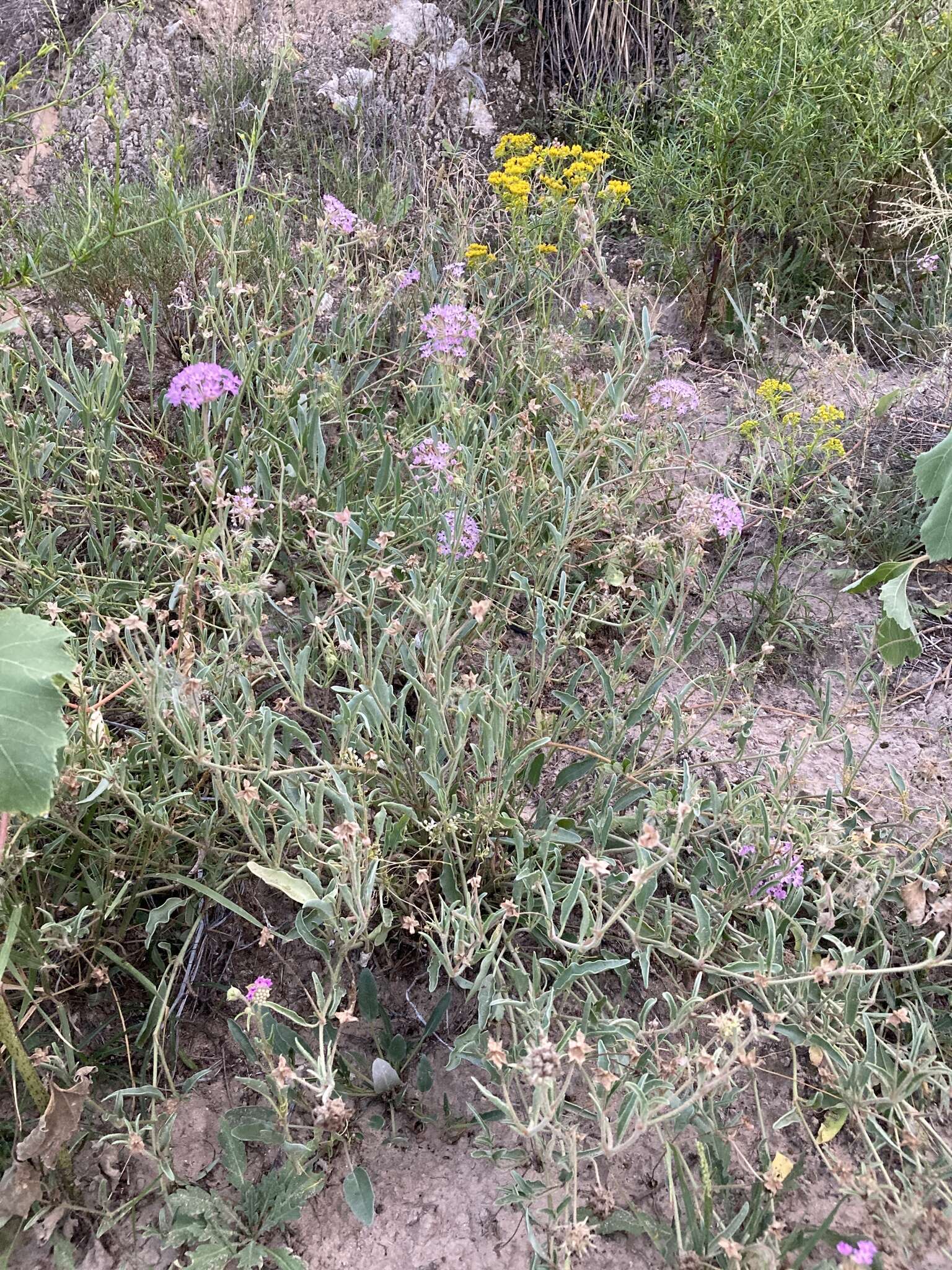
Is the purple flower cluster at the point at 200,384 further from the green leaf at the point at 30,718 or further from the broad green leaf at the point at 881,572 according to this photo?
the broad green leaf at the point at 881,572

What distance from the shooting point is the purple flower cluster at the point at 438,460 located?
1989 millimetres

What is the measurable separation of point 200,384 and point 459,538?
64 cm

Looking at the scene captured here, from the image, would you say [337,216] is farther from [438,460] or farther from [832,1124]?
[832,1124]

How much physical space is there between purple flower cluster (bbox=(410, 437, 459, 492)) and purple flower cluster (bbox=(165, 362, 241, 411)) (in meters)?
0.45

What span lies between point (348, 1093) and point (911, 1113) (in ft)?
3.38

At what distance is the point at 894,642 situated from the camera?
209 centimetres

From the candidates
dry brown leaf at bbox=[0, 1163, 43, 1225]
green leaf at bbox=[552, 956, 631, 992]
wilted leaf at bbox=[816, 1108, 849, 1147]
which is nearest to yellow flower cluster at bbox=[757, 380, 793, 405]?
green leaf at bbox=[552, 956, 631, 992]

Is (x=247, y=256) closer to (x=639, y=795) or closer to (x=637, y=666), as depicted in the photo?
(x=637, y=666)

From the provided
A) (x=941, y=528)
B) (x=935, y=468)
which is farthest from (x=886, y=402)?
(x=941, y=528)

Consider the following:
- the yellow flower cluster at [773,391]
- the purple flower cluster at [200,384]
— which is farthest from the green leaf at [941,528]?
the purple flower cluster at [200,384]

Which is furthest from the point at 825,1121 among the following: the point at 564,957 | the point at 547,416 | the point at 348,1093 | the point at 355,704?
the point at 547,416

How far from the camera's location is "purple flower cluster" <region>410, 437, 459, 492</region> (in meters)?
1.99

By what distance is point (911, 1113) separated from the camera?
1.54 metres

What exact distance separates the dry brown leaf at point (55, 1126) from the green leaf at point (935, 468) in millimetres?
2175
